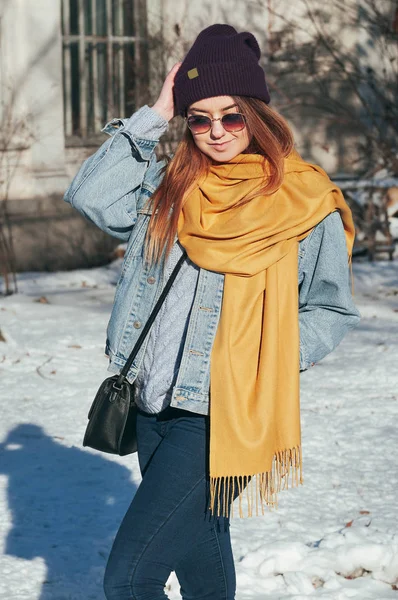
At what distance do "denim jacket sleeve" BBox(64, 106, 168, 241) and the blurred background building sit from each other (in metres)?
5.65

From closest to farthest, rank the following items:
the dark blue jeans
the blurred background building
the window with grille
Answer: the dark blue jeans < the blurred background building < the window with grille

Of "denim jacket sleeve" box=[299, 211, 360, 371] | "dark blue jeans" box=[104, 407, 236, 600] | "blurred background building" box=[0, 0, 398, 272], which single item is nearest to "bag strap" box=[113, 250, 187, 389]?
"dark blue jeans" box=[104, 407, 236, 600]

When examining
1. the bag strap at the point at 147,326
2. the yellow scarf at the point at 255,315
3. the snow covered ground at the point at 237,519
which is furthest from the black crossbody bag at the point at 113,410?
the snow covered ground at the point at 237,519

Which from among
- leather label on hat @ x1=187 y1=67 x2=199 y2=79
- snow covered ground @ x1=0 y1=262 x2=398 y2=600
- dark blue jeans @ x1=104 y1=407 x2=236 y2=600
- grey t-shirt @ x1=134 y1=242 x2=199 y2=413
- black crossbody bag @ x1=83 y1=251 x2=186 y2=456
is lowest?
snow covered ground @ x1=0 y1=262 x2=398 y2=600

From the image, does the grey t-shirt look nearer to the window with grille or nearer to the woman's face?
the woman's face

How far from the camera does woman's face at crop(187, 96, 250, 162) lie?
2.72 m

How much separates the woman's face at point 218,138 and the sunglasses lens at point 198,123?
0.01 metres

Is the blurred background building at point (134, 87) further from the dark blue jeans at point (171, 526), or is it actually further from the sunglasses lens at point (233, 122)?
the dark blue jeans at point (171, 526)

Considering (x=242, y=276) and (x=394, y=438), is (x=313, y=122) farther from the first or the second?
(x=242, y=276)

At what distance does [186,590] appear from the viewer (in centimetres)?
265

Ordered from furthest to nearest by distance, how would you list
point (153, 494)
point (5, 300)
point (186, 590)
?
1. point (5, 300)
2. point (186, 590)
3. point (153, 494)

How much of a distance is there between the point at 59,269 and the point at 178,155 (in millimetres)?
7551

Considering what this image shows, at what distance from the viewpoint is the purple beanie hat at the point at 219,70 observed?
107 inches

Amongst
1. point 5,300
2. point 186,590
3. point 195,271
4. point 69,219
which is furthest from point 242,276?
A: point 69,219
